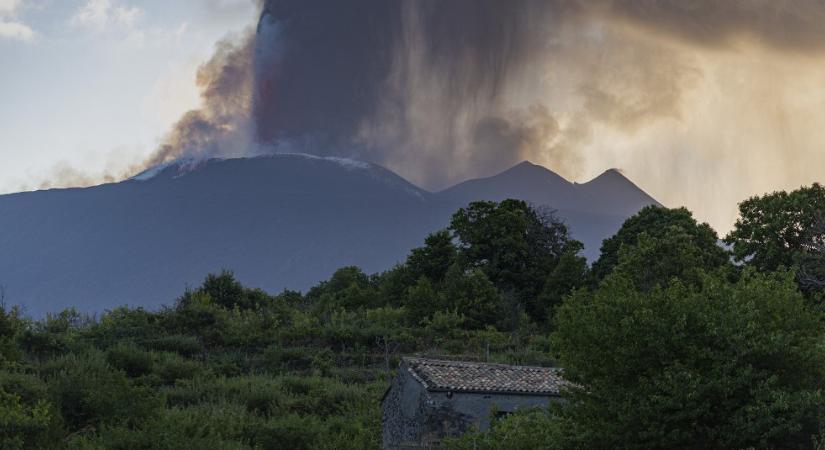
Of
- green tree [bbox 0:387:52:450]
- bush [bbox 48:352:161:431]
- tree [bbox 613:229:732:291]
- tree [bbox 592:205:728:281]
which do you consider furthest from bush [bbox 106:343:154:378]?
tree [bbox 592:205:728:281]

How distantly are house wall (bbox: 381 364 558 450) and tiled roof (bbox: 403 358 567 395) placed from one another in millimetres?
299

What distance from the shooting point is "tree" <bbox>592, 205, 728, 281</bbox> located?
65600 millimetres

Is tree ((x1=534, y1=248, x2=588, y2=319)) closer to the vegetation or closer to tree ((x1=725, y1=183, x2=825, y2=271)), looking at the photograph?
the vegetation

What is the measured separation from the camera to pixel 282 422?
41.8 m

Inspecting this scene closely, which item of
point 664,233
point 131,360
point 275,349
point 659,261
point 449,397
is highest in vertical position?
point 664,233

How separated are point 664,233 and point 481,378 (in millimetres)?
37392

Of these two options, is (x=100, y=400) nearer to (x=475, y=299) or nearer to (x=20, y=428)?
(x=20, y=428)

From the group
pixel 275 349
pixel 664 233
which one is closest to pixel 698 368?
pixel 275 349

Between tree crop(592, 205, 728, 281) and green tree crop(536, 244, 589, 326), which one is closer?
tree crop(592, 205, 728, 281)

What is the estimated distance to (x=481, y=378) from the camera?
38.1 m

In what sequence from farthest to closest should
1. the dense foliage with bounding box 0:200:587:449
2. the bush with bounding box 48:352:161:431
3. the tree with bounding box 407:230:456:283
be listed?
the tree with bounding box 407:230:456:283 → the dense foliage with bounding box 0:200:587:449 → the bush with bounding box 48:352:161:431

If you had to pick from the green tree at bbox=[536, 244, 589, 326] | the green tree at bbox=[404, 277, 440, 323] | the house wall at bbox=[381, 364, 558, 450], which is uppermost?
the green tree at bbox=[536, 244, 589, 326]

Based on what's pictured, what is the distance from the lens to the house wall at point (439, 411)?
36000 millimetres

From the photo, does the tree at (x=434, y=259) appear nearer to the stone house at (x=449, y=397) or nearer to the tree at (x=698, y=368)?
the stone house at (x=449, y=397)
